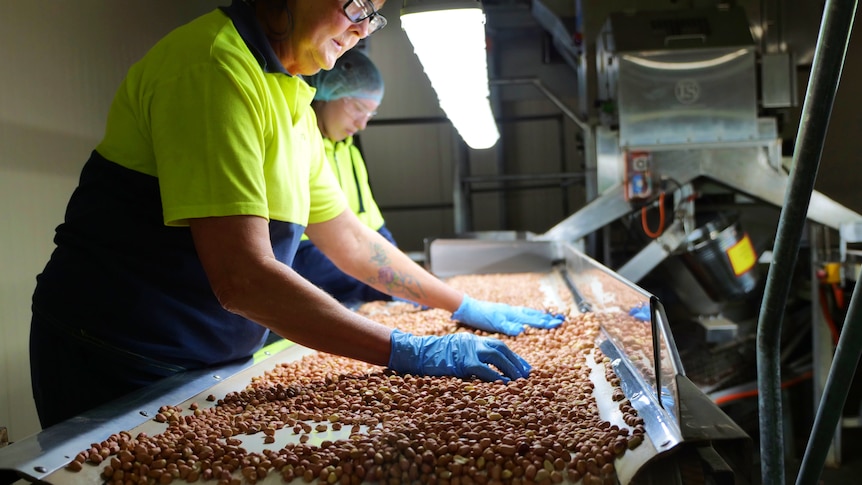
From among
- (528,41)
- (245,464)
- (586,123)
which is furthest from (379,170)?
(245,464)

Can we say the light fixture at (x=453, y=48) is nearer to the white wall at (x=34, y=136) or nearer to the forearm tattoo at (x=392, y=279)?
the forearm tattoo at (x=392, y=279)

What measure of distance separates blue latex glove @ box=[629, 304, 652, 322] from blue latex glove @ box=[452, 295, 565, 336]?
0.66 meters

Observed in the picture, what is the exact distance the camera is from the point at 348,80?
2820mm

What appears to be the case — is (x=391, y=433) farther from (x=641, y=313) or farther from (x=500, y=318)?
(x=500, y=318)

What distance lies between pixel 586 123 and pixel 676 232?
2.83 feet

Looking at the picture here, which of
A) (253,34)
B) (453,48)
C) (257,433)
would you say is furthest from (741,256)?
(257,433)

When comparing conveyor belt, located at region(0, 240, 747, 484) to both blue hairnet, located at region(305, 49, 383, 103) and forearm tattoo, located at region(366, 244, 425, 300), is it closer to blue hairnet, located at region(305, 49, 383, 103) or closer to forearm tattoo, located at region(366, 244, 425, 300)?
forearm tattoo, located at region(366, 244, 425, 300)

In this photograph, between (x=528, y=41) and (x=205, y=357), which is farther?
(x=528, y=41)

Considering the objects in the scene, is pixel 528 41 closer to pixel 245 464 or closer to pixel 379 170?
pixel 379 170

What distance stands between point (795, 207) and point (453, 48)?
1.02 meters

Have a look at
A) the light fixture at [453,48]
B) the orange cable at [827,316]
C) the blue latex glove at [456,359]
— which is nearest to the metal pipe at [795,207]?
the blue latex glove at [456,359]

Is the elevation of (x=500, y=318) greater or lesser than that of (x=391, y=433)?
lesser

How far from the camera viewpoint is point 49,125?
274 cm

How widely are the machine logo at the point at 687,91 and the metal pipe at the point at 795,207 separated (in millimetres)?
2666
